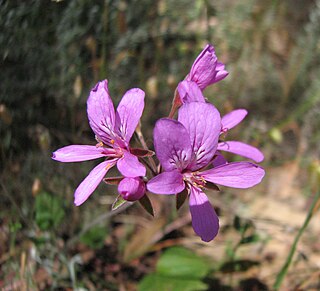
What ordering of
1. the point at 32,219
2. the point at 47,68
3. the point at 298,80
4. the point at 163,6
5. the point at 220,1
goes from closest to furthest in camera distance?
the point at 32,219 → the point at 47,68 → the point at 163,6 → the point at 298,80 → the point at 220,1

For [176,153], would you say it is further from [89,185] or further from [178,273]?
[178,273]

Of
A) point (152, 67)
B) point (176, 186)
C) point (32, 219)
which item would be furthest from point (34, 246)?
point (152, 67)

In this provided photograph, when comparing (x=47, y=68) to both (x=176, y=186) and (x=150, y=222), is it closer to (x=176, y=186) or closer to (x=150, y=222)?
(x=150, y=222)

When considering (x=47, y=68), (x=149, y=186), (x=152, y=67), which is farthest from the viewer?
(x=152, y=67)

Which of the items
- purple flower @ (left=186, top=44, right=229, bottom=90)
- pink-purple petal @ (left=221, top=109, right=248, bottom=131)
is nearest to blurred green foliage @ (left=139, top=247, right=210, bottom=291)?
pink-purple petal @ (left=221, top=109, right=248, bottom=131)

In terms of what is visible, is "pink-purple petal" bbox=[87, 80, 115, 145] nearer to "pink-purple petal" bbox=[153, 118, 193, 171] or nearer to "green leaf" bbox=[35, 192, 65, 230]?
"pink-purple petal" bbox=[153, 118, 193, 171]

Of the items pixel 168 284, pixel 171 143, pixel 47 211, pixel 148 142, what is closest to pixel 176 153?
pixel 171 143

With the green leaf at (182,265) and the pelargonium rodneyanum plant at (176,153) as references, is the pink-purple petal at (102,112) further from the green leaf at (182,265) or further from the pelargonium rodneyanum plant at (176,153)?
the green leaf at (182,265)
